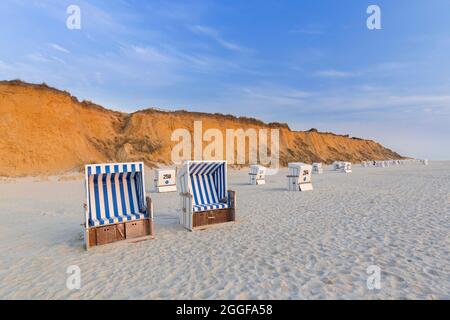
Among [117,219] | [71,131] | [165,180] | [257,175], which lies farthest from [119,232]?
[71,131]

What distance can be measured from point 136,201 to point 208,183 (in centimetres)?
230

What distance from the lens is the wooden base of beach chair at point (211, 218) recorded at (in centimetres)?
742

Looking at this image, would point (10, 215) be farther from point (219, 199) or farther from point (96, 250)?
point (219, 199)

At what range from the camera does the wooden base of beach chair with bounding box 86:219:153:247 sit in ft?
19.7

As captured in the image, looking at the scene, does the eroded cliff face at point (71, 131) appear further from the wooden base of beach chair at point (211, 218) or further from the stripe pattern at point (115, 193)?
the wooden base of beach chair at point (211, 218)

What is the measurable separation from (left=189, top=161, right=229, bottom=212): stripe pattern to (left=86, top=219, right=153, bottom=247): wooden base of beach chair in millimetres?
1650

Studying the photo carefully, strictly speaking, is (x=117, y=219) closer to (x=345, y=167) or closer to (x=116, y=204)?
(x=116, y=204)

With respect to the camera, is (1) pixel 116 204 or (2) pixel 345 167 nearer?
(1) pixel 116 204

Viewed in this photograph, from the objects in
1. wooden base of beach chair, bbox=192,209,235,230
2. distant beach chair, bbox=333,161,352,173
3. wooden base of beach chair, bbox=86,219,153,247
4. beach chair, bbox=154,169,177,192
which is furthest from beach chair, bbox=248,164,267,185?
distant beach chair, bbox=333,161,352,173

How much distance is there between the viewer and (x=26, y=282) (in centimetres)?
434

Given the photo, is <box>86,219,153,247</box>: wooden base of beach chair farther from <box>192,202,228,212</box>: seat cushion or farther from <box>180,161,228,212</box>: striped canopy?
<box>180,161,228,212</box>: striped canopy

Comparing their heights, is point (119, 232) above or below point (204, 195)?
below

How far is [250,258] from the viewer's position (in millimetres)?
5098
